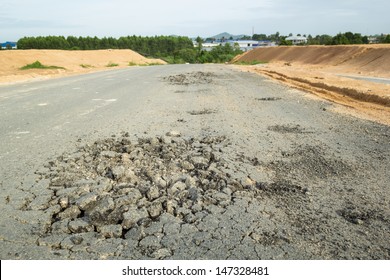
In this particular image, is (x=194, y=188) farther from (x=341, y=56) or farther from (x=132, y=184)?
(x=341, y=56)

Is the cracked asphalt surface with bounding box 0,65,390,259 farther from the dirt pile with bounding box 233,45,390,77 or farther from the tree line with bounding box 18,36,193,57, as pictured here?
the tree line with bounding box 18,36,193,57

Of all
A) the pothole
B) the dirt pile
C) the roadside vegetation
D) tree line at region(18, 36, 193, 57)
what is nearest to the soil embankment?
the dirt pile

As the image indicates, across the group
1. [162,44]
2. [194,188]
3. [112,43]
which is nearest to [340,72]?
[194,188]

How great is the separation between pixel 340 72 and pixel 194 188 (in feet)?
89.7

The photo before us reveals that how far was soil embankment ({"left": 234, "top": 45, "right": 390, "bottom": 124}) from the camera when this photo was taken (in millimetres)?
10125

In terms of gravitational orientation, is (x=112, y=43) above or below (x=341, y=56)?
above

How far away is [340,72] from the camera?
27.0 meters

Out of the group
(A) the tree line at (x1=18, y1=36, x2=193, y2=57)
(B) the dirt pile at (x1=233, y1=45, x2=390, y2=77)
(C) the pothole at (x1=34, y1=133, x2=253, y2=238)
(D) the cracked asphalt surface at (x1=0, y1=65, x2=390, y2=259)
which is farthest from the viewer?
(A) the tree line at (x1=18, y1=36, x2=193, y2=57)

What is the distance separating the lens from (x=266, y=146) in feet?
16.7

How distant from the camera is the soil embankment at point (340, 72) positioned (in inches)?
399

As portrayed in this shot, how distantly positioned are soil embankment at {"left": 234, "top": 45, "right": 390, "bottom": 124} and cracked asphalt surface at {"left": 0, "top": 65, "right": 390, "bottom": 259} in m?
3.63
